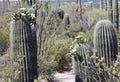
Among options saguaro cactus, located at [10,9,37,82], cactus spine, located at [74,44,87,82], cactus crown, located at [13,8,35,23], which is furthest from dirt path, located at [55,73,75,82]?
cactus crown, located at [13,8,35,23]

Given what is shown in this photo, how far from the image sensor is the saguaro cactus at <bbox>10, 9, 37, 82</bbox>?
27.6 feet

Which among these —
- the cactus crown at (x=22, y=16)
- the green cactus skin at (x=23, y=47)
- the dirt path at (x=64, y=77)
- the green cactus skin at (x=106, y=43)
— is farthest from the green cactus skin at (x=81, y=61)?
the dirt path at (x=64, y=77)

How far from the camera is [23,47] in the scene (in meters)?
8.44

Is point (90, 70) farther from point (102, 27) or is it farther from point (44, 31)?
point (44, 31)

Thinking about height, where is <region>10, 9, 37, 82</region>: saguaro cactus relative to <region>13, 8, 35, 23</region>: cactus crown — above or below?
below

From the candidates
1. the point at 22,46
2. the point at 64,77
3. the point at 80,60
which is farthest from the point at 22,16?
the point at 64,77

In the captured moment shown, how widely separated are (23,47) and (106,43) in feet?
6.59

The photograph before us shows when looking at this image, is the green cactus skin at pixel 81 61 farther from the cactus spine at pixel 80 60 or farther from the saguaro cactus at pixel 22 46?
the saguaro cactus at pixel 22 46

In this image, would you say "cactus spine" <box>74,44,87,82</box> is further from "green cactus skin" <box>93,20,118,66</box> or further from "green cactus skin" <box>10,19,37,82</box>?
"green cactus skin" <box>10,19,37,82</box>

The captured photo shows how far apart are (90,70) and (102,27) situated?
1.61 m

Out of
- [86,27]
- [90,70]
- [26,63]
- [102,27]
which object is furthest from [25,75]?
[86,27]

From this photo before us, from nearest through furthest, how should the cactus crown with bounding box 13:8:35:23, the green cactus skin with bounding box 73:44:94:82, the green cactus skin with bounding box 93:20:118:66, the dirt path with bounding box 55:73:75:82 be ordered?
the green cactus skin with bounding box 73:44:94:82 → the cactus crown with bounding box 13:8:35:23 → the green cactus skin with bounding box 93:20:118:66 → the dirt path with bounding box 55:73:75:82

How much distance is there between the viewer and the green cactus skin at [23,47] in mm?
8406

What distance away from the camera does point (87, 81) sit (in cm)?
813
